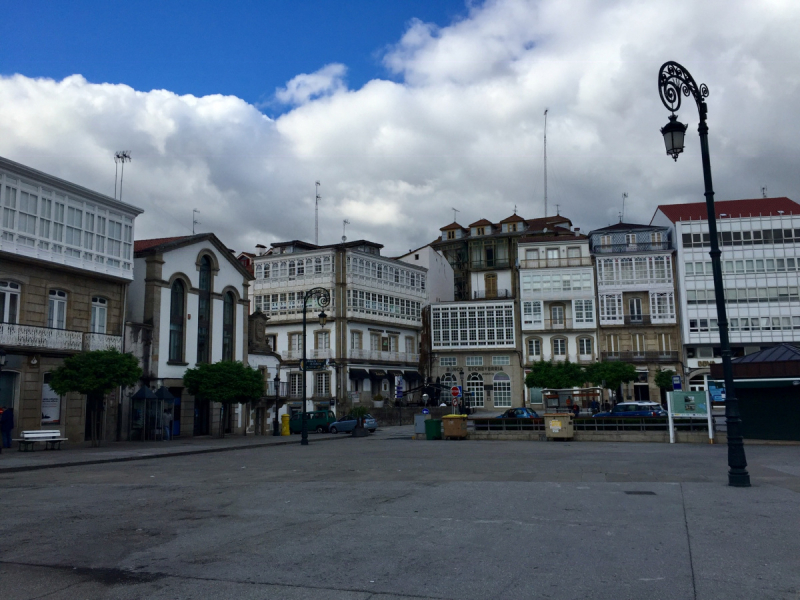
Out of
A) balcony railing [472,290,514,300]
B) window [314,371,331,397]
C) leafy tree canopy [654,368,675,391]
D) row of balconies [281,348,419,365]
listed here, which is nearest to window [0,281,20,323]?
row of balconies [281,348,419,365]

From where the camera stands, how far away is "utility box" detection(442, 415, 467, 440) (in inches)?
1241

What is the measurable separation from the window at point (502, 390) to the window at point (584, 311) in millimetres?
8539

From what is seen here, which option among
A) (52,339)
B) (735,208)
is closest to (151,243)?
(52,339)

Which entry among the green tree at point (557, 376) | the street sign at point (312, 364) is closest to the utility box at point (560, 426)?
the street sign at point (312, 364)

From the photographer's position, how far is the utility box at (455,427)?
31516 millimetres

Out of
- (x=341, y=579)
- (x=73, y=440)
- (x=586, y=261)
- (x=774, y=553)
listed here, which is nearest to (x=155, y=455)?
(x=73, y=440)

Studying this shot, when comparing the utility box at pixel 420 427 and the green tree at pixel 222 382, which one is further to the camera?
the green tree at pixel 222 382

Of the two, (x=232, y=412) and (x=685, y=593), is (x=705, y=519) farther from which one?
(x=232, y=412)

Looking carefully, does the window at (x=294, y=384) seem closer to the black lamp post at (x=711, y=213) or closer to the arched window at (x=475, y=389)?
the arched window at (x=475, y=389)

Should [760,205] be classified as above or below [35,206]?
above

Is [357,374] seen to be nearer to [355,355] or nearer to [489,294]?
[355,355]

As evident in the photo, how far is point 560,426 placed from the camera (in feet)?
95.7

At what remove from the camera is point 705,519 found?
9227 mm

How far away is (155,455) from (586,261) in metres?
50.2
